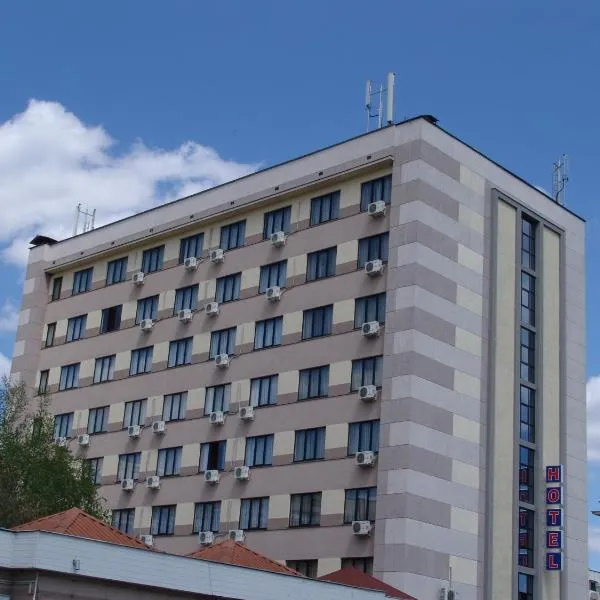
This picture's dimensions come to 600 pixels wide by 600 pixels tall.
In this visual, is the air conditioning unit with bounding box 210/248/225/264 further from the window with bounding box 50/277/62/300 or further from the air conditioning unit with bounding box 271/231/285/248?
the window with bounding box 50/277/62/300

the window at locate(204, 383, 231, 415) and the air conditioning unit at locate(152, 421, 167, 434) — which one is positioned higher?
the window at locate(204, 383, 231, 415)

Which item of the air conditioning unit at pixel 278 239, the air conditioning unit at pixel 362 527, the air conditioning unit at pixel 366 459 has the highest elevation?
the air conditioning unit at pixel 278 239

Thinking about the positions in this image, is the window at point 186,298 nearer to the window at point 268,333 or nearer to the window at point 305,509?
the window at point 268,333

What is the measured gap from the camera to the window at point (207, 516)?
59062mm

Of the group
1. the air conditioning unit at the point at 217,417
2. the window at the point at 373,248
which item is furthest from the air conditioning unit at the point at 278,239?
the air conditioning unit at the point at 217,417

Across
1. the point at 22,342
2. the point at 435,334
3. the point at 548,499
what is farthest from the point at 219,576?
the point at 22,342

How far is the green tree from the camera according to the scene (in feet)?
175

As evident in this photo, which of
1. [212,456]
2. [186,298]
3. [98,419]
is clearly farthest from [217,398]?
[98,419]

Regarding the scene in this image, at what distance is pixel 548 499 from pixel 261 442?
551 inches

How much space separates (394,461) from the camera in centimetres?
5234

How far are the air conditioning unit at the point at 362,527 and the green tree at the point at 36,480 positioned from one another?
12.0m

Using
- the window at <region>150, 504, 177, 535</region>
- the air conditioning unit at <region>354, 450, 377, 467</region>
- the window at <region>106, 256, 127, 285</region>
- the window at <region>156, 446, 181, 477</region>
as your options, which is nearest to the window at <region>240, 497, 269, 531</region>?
the window at <region>150, 504, 177, 535</region>

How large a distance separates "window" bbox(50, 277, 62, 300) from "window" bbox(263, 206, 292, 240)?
675 inches

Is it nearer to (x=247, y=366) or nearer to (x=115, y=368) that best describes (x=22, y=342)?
(x=115, y=368)
